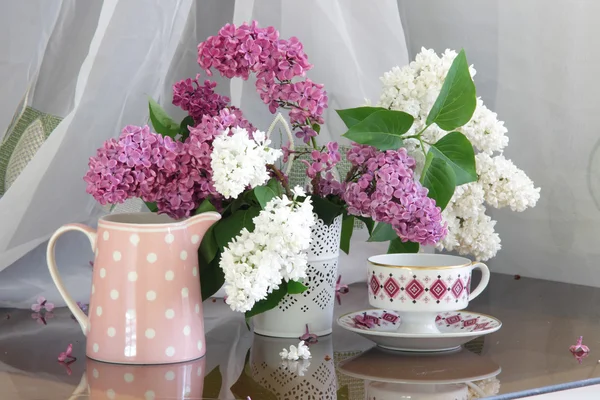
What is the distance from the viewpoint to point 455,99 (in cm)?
89

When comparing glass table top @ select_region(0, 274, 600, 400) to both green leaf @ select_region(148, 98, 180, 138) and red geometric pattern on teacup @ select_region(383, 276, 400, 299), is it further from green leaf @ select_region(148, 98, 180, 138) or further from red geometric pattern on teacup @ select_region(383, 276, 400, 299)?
green leaf @ select_region(148, 98, 180, 138)

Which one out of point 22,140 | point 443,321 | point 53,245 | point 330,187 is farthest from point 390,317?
point 22,140

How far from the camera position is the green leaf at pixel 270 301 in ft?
2.84

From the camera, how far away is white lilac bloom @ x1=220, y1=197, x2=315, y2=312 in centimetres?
76

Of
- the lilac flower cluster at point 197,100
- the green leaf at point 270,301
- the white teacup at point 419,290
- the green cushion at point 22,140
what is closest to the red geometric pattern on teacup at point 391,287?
the white teacup at point 419,290

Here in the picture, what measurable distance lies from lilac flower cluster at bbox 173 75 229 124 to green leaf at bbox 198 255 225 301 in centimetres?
16

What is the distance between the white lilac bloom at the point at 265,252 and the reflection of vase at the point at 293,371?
0.07m

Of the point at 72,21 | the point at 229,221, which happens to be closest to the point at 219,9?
the point at 72,21

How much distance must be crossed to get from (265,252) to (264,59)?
20 centimetres

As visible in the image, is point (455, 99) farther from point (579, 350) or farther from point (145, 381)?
point (145, 381)

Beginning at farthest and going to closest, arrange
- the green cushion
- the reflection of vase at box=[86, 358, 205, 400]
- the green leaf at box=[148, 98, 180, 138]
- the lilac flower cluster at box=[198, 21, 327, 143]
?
the green cushion → the green leaf at box=[148, 98, 180, 138] → the lilac flower cluster at box=[198, 21, 327, 143] → the reflection of vase at box=[86, 358, 205, 400]

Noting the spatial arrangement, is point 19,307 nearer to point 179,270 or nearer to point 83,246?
point 83,246

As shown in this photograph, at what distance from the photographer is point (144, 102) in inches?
43.9

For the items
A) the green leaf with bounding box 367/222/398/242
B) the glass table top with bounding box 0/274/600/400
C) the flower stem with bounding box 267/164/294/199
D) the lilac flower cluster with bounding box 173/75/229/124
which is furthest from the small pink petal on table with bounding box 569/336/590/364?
the lilac flower cluster with bounding box 173/75/229/124
